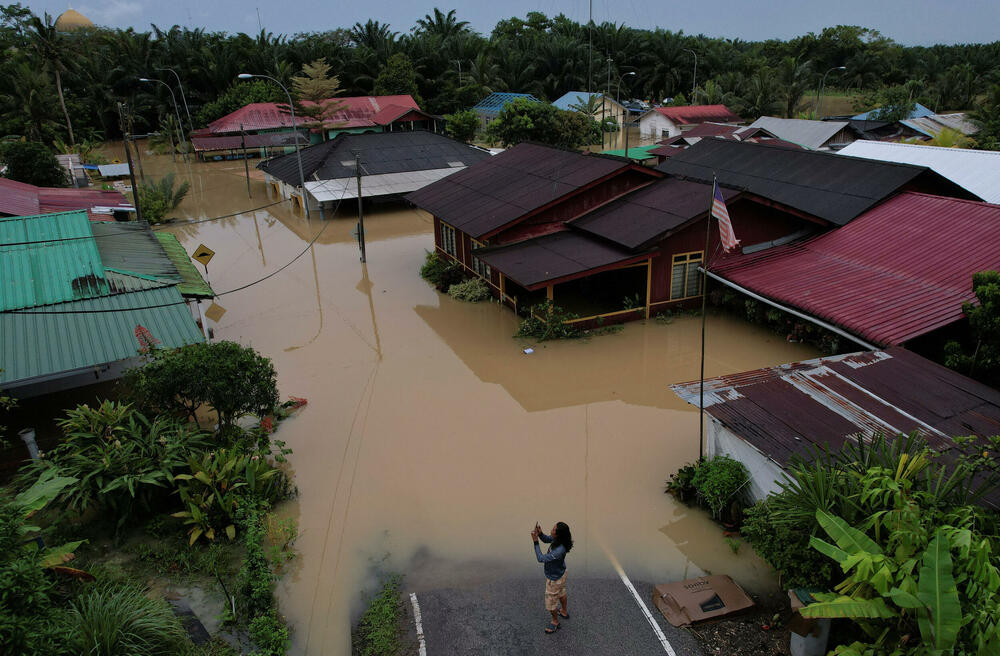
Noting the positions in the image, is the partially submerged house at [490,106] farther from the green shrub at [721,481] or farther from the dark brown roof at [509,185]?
the green shrub at [721,481]

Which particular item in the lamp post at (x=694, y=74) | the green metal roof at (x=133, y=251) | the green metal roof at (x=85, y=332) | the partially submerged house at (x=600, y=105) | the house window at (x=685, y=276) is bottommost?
the house window at (x=685, y=276)

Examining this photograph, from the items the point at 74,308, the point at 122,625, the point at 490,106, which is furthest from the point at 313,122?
the point at 122,625

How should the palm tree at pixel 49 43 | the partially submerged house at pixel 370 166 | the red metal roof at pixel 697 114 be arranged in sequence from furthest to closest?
the red metal roof at pixel 697 114
the palm tree at pixel 49 43
the partially submerged house at pixel 370 166

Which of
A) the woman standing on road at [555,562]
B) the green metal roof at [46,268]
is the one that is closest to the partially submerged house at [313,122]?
the green metal roof at [46,268]

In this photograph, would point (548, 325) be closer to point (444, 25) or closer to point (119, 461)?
point (119, 461)

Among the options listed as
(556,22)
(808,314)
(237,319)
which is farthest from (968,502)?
(556,22)
